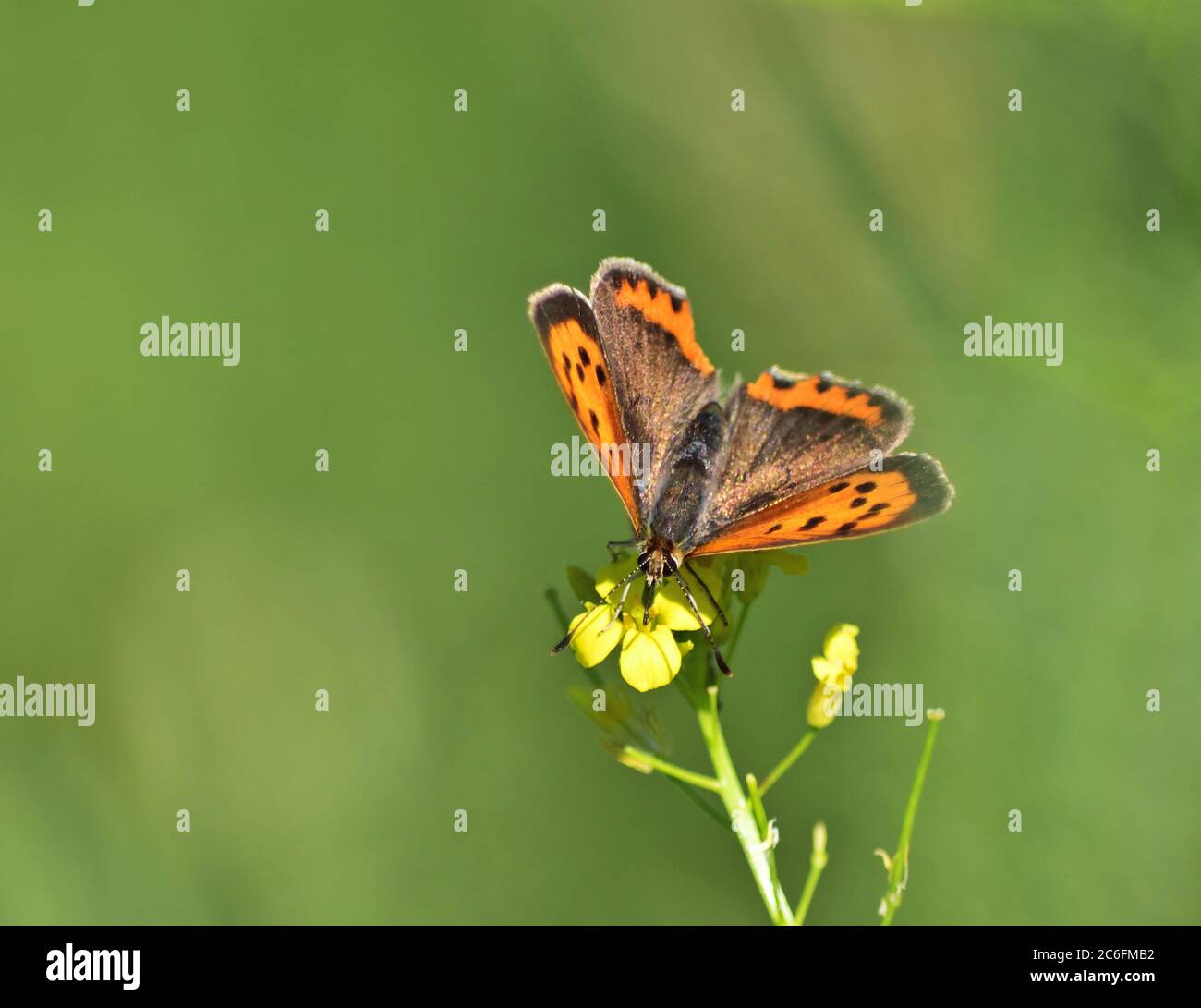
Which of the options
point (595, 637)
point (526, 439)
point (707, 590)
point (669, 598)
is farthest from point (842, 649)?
point (526, 439)

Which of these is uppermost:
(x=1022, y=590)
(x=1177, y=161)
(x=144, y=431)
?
(x=1177, y=161)

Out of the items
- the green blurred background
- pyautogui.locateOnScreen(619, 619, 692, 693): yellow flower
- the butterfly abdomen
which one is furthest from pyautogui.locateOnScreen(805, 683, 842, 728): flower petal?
the green blurred background

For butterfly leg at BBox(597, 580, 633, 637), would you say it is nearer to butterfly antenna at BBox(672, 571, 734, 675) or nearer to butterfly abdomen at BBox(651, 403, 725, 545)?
butterfly antenna at BBox(672, 571, 734, 675)

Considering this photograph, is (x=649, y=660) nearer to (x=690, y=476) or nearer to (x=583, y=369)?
(x=690, y=476)

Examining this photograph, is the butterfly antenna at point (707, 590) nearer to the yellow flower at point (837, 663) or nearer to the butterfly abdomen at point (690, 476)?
the butterfly abdomen at point (690, 476)

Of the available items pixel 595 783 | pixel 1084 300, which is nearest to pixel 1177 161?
pixel 1084 300

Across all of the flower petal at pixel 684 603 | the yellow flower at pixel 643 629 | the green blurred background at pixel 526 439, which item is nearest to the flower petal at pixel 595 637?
the yellow flower at pixel 643 629
